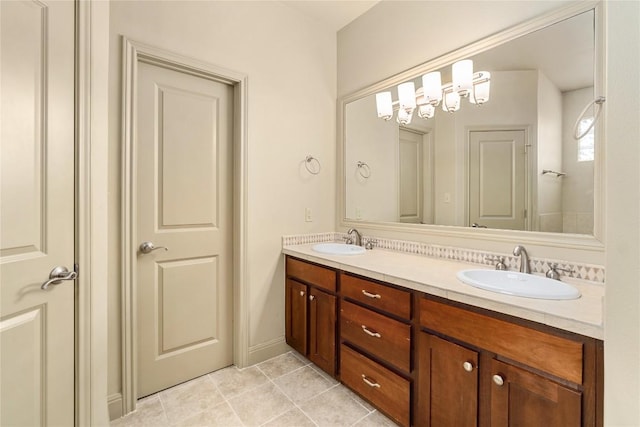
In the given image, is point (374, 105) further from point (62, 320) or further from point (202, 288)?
point (62, 320)

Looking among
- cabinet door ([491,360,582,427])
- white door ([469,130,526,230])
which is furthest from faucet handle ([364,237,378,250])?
cabinet door ([491,360,582,427])

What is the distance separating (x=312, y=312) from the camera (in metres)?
2.05

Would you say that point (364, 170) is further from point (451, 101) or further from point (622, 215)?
point (622, 215)

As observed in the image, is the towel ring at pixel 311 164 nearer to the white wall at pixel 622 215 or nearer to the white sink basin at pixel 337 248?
the white sink basin at pixel 337 248

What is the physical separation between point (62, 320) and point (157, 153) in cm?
106

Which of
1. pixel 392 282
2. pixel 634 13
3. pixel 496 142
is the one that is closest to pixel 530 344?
pixel 392 282

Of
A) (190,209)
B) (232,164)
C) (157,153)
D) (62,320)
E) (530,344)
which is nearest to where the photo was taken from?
(530,344)

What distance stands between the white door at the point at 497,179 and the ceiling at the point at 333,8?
141 centimetres

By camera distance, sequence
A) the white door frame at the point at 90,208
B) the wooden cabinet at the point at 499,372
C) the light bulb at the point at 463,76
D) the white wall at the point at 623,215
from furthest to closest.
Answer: the light bulb at the point at 463,76 → the white door frame at the point at 90,208 → the wooden cabinet at the point at 499,372 → the white wall at the point at 623,215

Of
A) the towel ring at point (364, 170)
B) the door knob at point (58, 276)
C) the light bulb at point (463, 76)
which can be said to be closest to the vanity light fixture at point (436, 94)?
the light bulb at point (463, 76)

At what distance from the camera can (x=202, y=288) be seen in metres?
2.05

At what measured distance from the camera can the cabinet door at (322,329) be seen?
188 centimetres

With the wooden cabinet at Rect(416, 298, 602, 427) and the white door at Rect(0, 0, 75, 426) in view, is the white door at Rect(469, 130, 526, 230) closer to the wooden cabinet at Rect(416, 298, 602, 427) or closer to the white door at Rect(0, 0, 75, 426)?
the wooden cabinet at Rect(416, 298, 602, 427)

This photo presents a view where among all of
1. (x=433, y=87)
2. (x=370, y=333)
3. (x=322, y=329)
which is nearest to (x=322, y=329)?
(x=322, y=329)
